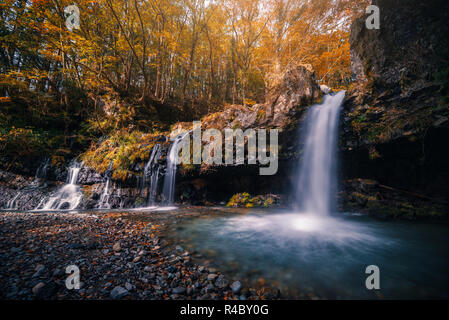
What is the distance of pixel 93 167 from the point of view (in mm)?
7816

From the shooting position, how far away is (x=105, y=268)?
2107mm

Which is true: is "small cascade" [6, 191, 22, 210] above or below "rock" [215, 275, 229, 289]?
below

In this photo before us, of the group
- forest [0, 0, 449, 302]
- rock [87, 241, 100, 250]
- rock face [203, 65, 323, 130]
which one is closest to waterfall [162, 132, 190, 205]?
forest [0, 0, 449, 302]

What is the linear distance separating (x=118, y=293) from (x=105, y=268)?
2.20ft

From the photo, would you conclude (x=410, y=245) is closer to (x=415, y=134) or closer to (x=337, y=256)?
(x=337, y=256)

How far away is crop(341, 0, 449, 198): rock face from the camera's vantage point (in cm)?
407

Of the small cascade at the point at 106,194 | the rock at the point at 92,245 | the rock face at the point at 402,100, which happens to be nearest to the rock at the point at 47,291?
the rock at the point at 92,245

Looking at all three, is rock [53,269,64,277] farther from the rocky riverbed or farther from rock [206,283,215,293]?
rock [206,283,215,293]

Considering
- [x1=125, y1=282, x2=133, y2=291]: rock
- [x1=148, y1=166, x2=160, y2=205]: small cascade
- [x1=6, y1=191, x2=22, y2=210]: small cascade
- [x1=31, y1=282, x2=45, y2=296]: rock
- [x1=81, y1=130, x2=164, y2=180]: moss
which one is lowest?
[x1=6, y1=191, x2=22, y2=210]: small cascade

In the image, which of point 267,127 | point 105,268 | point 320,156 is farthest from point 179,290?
point 320,156

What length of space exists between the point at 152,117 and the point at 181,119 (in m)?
A: 1.91

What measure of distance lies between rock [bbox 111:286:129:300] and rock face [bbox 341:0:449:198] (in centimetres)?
668

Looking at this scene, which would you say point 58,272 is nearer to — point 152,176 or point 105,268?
point 105,268

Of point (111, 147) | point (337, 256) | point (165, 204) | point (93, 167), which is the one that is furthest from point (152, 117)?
point (337, 256)
